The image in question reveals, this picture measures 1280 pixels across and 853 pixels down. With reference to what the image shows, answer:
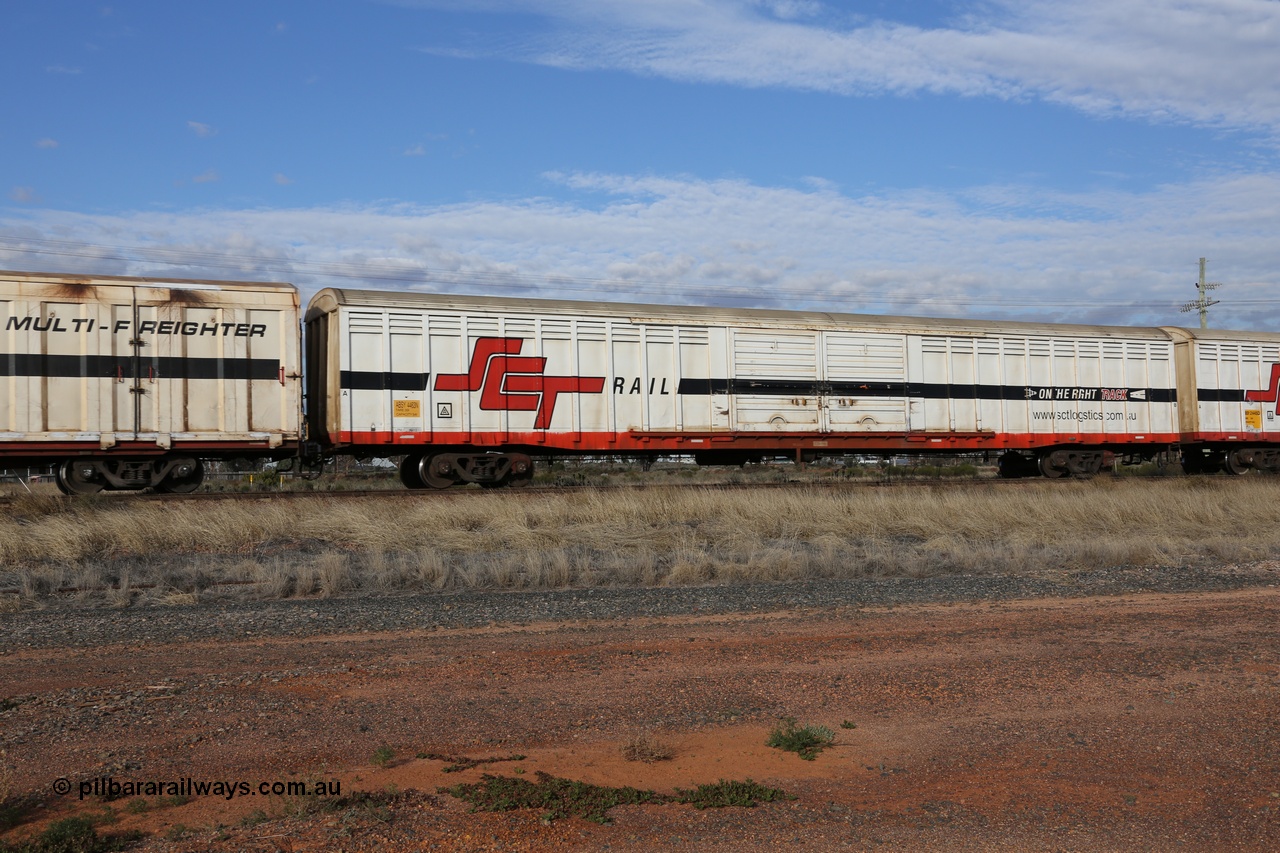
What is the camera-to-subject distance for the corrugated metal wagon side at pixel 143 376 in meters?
14.2

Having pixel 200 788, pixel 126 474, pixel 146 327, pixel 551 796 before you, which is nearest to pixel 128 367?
pixel 146 327

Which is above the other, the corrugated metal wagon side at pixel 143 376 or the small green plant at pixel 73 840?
the corrugated metal wagon side at pixel 143 376

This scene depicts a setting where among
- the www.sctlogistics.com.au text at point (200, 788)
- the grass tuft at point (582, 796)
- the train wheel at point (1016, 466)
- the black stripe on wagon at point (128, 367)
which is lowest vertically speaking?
the grass tuft at point (582, 796)

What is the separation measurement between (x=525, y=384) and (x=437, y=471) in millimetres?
2095

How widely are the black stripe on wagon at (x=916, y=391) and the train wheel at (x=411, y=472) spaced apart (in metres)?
4.84

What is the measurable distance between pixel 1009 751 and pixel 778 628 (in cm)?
278

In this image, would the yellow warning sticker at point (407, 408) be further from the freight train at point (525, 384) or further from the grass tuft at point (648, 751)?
the grass tuft at point (648, 751)

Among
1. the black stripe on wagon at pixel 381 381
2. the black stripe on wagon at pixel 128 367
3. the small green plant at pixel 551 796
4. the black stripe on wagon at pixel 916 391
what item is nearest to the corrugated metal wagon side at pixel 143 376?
the black stripe on wagon at pixel 128 367

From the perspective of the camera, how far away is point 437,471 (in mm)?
16516

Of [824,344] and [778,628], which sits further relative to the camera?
[824,344]

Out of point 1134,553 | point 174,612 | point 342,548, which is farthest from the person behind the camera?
point 342,548

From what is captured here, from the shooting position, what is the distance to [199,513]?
12.8 meters

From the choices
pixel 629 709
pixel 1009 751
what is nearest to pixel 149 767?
pixel 629 709

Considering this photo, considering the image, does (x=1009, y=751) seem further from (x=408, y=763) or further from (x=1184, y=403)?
(x=1184, y=403)
